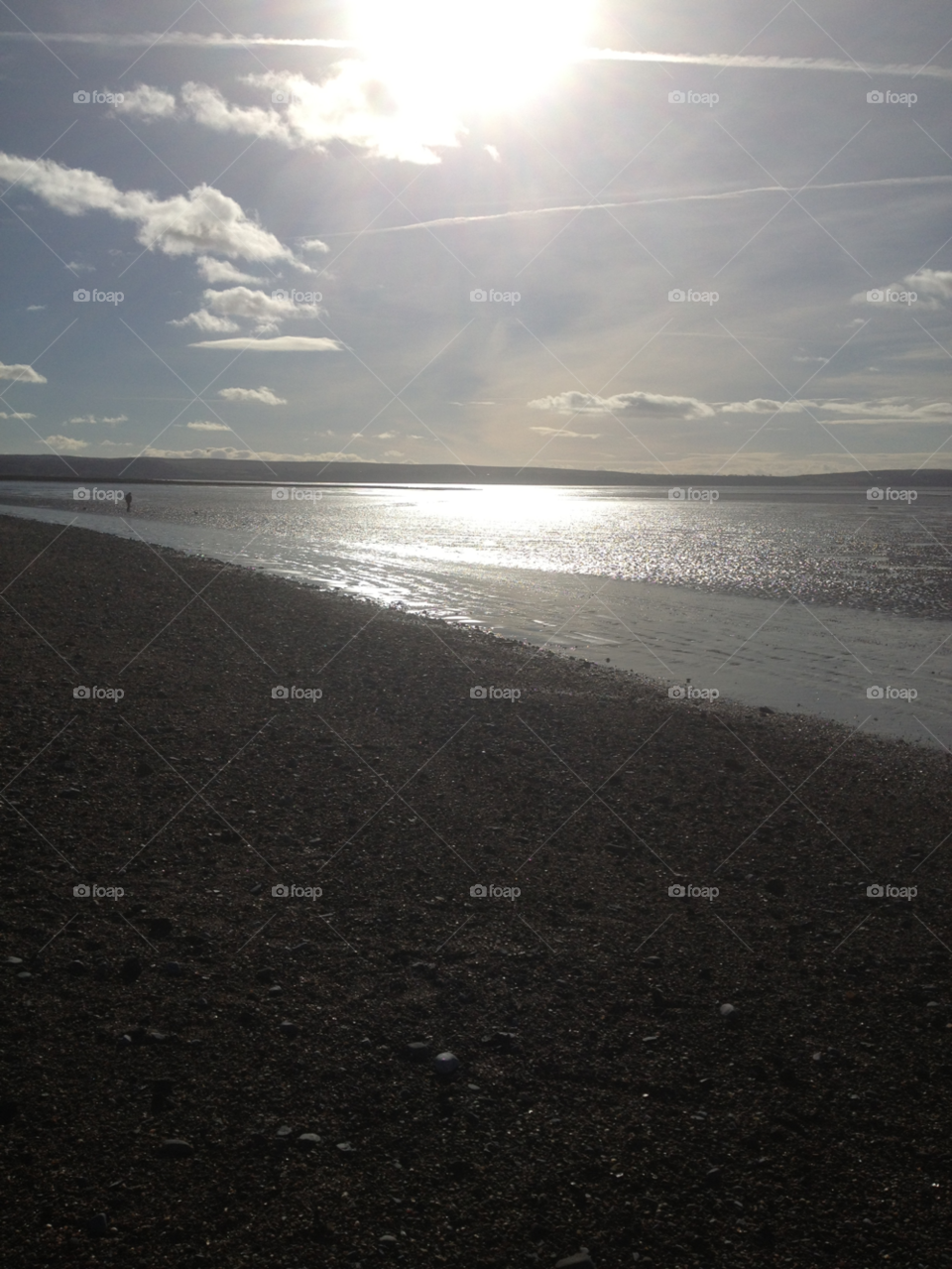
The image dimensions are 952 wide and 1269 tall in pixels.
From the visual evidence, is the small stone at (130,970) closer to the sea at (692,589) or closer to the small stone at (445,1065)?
the small stone at (445,1065)

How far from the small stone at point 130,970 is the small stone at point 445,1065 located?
5.75 feet

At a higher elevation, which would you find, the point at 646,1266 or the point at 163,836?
the point at 163,836

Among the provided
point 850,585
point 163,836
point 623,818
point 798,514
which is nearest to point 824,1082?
point 623,818

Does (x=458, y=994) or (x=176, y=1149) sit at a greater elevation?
(x=458, y=994)

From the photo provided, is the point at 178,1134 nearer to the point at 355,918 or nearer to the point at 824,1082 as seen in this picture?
the point at 355,918

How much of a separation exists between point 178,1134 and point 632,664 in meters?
11.6

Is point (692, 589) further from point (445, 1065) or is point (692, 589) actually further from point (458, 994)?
point (445, 1065)

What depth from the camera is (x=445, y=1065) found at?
4.35 m

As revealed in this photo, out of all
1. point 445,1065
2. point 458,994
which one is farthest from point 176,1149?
point 458,994

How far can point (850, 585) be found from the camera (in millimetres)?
24406

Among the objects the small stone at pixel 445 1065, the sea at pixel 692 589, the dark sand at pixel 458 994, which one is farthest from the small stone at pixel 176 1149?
the sea at pixel 692 589

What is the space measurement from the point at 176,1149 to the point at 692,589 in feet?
73.6

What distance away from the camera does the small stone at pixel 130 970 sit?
4844 millimetres

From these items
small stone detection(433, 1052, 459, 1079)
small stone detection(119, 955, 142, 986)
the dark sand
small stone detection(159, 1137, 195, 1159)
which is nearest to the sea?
the dark sand
